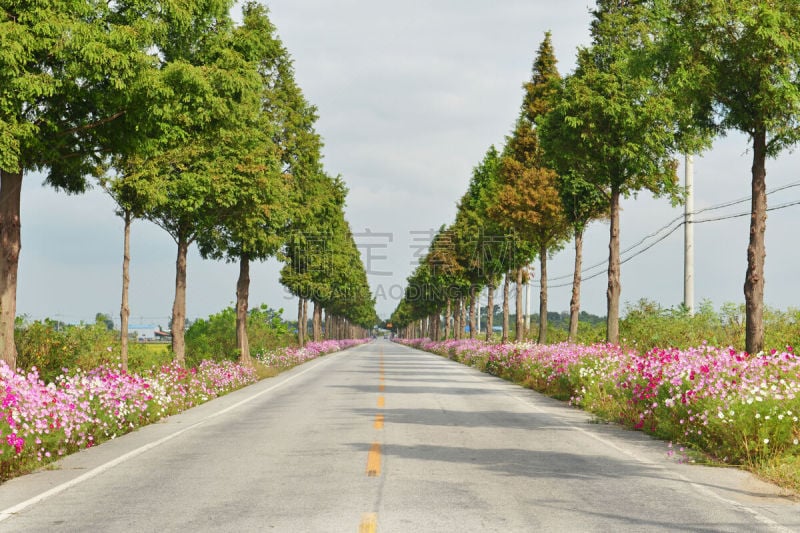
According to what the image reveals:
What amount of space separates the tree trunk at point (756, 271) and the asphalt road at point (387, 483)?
321cm

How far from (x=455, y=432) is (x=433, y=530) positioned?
20.3 feet

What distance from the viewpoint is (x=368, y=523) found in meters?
5.91

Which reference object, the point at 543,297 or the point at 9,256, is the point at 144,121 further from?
the point at 543,297

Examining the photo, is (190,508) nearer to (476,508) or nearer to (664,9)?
(476,508)

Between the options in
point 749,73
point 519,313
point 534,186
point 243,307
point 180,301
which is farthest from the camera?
point 519,313

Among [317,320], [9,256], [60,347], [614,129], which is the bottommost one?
[317,320]

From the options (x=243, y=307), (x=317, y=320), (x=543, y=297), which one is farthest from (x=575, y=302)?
(x=317, y=320)

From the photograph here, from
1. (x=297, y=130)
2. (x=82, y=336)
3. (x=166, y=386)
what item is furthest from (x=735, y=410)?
(x=297, y=130)

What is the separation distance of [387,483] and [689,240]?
21.9 meters

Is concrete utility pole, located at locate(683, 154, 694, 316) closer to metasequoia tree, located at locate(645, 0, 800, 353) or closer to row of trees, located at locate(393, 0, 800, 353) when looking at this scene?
row of trees, located at locate(393, 0, 800, 353)

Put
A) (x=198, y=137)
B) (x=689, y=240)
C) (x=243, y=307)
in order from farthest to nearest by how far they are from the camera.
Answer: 1. (x=243, y=307)
2. (x=689, y=240)
3. (x=198, y=137)

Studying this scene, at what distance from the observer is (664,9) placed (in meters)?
13.9

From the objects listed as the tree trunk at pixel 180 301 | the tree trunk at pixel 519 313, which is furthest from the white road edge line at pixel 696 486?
the tree trunk at pixel 519 313

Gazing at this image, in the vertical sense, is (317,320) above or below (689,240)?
below
